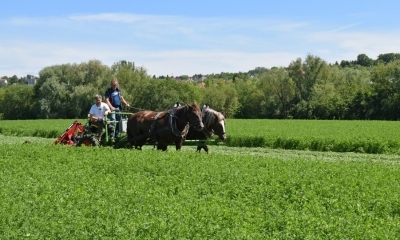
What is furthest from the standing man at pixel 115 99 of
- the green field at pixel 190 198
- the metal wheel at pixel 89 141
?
the green field at pixel 190 198

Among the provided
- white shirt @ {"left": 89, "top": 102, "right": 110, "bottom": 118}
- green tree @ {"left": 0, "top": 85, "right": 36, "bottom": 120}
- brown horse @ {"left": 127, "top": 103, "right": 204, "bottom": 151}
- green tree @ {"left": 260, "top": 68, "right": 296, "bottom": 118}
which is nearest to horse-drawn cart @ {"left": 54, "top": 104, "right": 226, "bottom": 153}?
brown horse @ {"left": 127, "top": 103, "right": 204, "bottom": 151}

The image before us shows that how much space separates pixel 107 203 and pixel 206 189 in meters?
2.14

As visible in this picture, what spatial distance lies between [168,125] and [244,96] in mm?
80544

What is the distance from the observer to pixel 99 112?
18312mm

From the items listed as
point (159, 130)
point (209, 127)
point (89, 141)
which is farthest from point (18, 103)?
point (159, 130)

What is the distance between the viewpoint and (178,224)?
23.2ft

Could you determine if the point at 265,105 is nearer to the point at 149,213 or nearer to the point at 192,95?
the point at 192,95

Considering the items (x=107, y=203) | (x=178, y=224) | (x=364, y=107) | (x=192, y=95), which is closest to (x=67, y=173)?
(x=107, y=203)

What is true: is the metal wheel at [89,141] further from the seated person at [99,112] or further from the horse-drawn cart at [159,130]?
the seated person at [99,112]

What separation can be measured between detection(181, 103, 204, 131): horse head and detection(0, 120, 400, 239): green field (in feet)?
7.91

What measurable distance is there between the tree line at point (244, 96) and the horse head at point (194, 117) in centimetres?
5161

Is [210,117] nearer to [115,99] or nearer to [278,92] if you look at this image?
[115,99]

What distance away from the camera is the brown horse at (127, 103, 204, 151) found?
1648cm

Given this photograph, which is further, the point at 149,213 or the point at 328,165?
the point at 328,165
